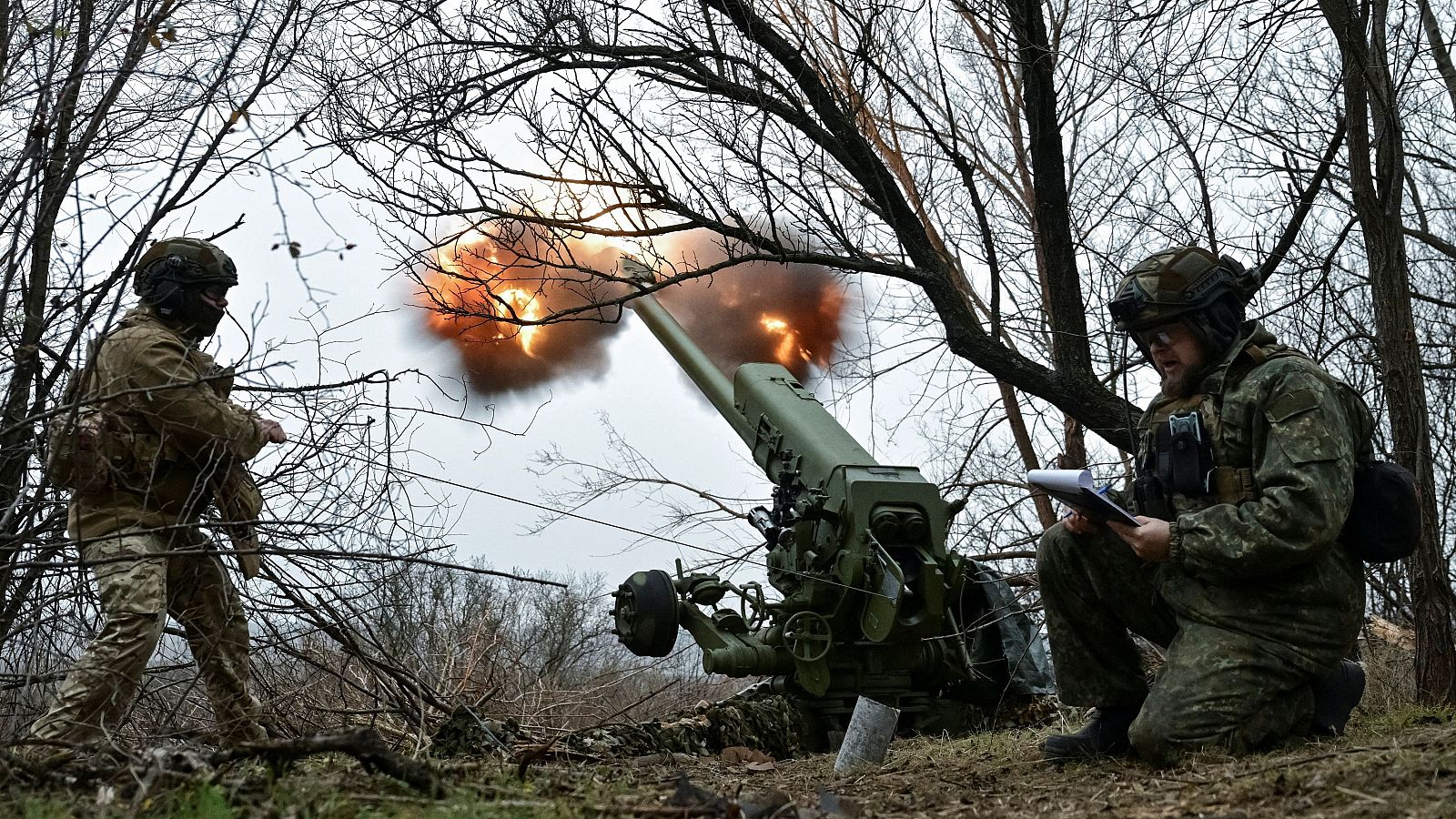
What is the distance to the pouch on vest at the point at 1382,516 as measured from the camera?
457cm

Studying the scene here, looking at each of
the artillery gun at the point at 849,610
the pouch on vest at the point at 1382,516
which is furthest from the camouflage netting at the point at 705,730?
the pouch on vest at the point at 1382,516

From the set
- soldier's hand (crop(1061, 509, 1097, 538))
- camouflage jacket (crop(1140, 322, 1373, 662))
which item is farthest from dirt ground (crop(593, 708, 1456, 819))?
soldier's hand (crop(1061, 509, 1097, 538))

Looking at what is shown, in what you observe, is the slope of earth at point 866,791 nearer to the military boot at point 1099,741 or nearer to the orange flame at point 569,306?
the military boot at point 1099,741

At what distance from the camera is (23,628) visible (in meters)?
4.91

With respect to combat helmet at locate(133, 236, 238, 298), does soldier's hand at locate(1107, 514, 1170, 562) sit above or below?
below

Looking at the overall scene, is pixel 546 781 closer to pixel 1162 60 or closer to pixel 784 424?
pixel 784 424

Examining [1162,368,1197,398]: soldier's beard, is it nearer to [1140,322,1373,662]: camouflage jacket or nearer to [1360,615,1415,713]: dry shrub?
[1140,322,1373,662]: camouflage jacket

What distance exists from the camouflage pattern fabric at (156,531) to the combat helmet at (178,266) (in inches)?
5.6

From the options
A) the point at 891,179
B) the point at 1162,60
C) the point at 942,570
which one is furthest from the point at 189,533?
the point at 1162,60

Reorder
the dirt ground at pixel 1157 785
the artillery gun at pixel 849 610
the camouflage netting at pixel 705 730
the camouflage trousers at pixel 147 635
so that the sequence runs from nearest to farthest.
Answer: the dirt ground at pixel 1157 785 < the camouflage trousers at pixel 147 635 < the camouflage netting at pixel 705 730 < the artillery gun at pixel 849 610

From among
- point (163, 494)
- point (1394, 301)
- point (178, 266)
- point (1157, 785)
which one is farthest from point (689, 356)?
point (1157, 785)

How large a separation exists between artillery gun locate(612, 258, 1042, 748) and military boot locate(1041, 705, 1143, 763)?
5.98 feet

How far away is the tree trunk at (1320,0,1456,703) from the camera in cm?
593

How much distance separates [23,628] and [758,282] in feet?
21.6
